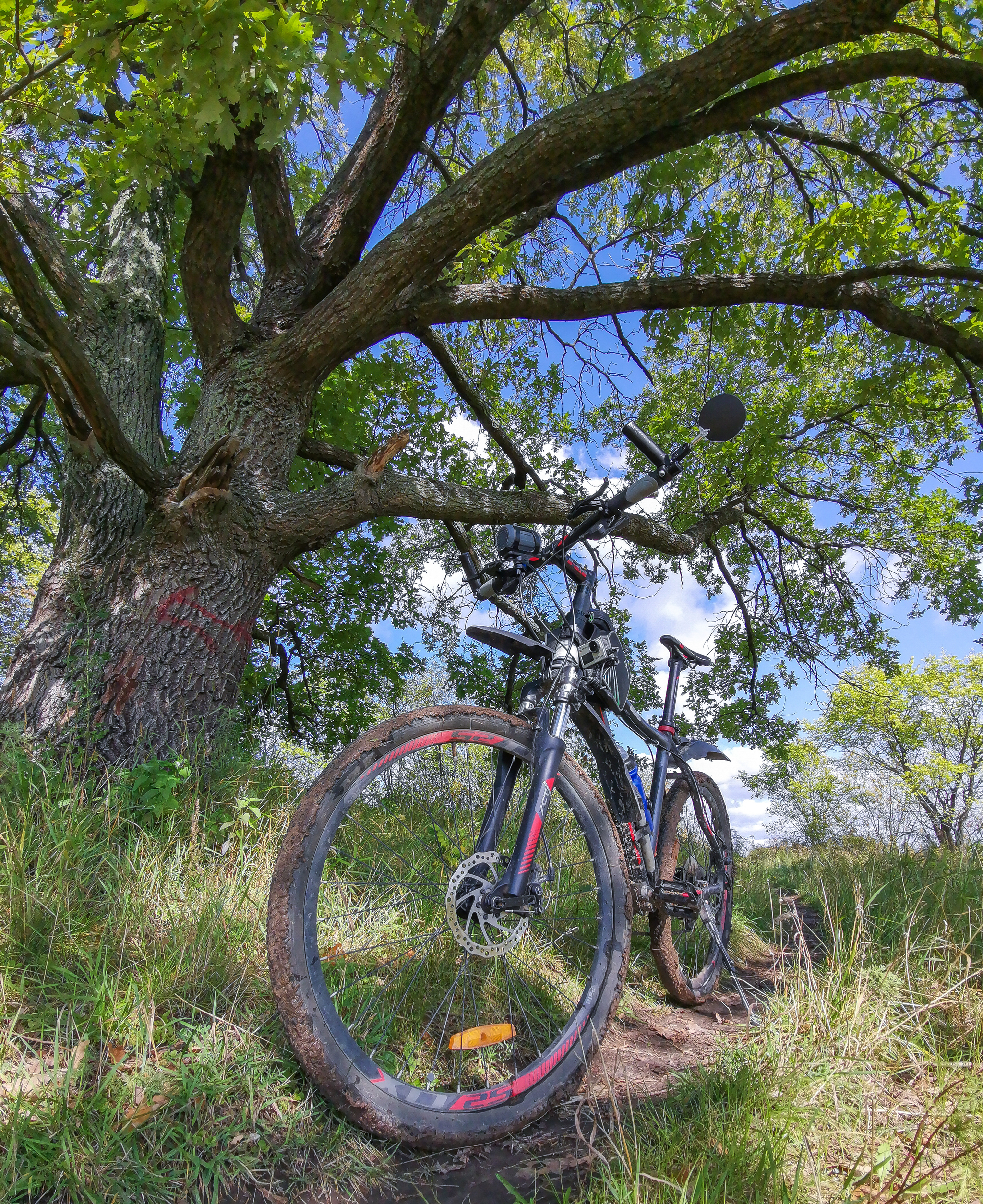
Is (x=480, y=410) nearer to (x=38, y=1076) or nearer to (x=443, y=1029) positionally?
(x=443, y=1029)

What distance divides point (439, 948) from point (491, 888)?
0.65 metres

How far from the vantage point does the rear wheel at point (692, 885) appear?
281cm

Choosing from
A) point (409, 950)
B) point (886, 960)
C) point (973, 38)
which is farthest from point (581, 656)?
point (973, 38)

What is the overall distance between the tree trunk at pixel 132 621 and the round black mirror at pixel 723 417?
8.27 feet

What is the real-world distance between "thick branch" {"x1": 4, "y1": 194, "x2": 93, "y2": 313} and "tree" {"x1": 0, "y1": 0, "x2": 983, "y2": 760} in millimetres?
27

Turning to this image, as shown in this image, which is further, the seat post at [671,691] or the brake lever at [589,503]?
the seat post at [671,691]

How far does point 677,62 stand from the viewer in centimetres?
298

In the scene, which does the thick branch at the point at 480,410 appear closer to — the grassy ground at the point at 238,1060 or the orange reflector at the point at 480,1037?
the grassy ground at the point at 238,1060

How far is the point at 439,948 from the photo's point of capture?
2307mm

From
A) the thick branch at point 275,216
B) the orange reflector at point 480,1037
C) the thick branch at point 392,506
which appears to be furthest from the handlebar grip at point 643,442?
the thick branch at point 275,216

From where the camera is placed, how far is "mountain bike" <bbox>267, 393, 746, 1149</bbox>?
5.50ft

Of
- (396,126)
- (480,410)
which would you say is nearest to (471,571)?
(396,126)

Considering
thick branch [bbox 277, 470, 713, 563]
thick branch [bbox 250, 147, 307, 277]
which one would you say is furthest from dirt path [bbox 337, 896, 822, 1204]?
thick branch [bbox 250, 147, 307, 277]

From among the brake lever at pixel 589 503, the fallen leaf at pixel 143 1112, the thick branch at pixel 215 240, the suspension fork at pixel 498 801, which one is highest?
the thick branch at pixel 215 240
